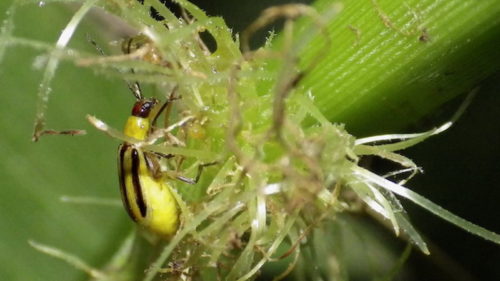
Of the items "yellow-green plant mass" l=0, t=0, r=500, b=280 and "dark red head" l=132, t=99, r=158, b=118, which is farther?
"dark red head" l=132, t=99, r=158, b=118

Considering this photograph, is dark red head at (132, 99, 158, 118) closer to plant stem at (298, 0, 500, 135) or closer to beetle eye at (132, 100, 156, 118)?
beetle eye at (132, 100, 156, 118)

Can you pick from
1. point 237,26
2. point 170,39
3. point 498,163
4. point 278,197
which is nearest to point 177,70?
point 170,39

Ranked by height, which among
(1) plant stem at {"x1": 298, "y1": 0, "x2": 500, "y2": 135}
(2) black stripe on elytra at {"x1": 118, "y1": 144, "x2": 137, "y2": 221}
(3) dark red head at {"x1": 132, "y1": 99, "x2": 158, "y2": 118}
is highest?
(3) dark red head at {"x1": 132, "y1": 99, "x2": 158, "y2": 118}

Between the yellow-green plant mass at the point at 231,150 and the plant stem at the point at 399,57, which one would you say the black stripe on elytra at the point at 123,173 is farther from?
the plant stem at the point at 399,57

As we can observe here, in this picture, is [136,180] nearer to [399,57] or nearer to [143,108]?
[143,108]

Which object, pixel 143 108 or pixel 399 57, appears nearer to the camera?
pixel 399 57

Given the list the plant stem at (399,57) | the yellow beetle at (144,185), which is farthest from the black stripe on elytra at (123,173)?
the plant stem at (399,57)

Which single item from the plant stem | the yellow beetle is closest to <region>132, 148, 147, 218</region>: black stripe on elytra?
the yellow beetle

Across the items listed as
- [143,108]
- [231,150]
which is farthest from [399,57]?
[143,108]

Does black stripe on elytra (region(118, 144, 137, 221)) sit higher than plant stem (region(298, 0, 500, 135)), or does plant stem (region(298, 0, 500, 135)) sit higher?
black stripe on elytra (region(118, 144, 137, 221))
